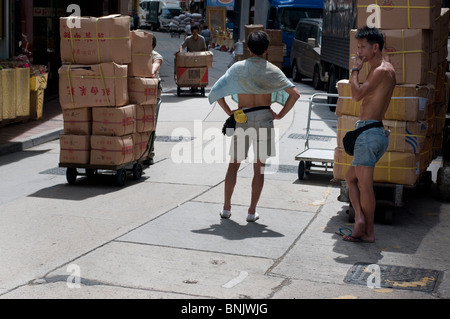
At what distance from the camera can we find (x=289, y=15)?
2867cm

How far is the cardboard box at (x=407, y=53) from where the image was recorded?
7.83 metres

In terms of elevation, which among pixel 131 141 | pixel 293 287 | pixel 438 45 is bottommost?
pixel 293 287

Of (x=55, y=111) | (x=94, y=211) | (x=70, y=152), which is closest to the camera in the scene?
(x=94, y=211)

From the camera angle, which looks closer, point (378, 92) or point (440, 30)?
point (378, 92)

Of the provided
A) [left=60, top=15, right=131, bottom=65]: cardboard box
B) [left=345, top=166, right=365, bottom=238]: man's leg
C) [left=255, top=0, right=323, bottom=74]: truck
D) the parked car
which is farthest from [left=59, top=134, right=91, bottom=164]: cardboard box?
[left=255, top=0, right=323, bottom=74]: truck

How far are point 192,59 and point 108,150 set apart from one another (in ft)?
35.1

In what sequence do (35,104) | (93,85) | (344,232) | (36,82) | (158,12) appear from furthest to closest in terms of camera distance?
(158,12), (35,104), (36,82), (93,85), (344,232)

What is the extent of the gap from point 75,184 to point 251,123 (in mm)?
3072

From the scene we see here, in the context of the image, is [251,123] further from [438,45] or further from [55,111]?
[55,111]

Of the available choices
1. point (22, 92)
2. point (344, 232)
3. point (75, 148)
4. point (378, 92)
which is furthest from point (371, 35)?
point (22, 92)

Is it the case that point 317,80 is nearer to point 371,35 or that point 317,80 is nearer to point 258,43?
point 258,43

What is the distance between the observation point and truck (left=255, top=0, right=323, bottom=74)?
28203 mm

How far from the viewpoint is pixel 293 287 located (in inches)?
234

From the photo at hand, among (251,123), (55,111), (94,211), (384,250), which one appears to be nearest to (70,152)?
(94,211)
